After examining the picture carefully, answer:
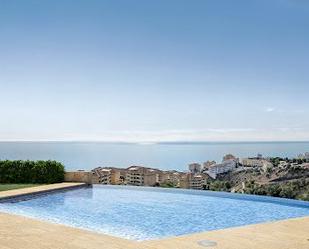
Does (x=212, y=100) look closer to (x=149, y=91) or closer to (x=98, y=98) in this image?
(x=149, y=91)

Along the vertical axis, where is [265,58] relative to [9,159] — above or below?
above

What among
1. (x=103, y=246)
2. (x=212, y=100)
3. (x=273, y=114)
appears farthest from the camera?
(x=273, y=114)

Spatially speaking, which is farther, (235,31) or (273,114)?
(273,114)

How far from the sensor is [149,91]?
2780cm

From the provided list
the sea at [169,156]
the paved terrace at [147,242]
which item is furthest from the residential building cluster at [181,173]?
the paved terrace at [147,242]

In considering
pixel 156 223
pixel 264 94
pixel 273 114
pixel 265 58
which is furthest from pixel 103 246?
pixel 273 114

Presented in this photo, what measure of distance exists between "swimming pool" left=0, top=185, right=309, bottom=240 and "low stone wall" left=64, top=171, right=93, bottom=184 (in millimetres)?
945

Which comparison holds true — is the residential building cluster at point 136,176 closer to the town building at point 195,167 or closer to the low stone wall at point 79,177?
the low stone wall at point 79,177

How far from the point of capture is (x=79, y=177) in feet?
68.4

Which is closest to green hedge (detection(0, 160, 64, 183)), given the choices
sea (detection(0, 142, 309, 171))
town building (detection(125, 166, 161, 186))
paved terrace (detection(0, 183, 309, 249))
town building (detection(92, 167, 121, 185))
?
sea (detection(0, 142, 309, 171))

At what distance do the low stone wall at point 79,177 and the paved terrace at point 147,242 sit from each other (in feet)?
31.4

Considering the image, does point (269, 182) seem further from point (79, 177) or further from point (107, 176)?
point (79, 177)

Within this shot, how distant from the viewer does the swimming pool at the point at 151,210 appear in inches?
469

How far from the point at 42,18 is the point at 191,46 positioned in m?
7.67
